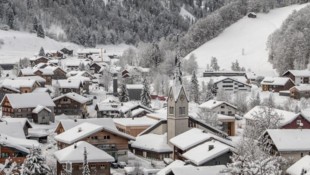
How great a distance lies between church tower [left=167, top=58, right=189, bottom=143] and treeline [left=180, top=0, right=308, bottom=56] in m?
110

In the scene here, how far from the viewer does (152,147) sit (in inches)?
2339

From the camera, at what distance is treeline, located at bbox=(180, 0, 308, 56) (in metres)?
173

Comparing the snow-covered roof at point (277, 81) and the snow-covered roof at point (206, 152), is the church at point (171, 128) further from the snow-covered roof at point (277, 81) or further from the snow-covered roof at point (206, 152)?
the snow-covered roof at point (277, 81)

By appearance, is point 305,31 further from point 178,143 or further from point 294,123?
point 178,143

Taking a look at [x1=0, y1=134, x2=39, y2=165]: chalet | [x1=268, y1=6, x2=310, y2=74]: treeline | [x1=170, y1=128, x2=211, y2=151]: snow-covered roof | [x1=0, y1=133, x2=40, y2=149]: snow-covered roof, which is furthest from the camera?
[x1=268, y1=6, x2=310, y2=74]: treeline

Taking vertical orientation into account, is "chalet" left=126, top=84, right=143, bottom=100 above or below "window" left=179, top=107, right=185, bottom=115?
below

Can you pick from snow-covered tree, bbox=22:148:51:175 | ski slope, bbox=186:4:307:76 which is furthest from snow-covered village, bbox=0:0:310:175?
ski slope, bbox=186:4:307:76

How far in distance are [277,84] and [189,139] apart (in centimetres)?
5984

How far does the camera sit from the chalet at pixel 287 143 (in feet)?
169

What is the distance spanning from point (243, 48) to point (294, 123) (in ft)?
302

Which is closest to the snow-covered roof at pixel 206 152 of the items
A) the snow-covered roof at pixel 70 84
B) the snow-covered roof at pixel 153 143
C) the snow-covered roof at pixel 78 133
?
the snow-covered roof at pixel 153 143

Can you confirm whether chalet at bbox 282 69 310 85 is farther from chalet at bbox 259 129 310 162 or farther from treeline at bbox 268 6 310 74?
chalet at bbox 259 129 310 162

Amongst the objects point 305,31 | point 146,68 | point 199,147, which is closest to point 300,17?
point 305,31

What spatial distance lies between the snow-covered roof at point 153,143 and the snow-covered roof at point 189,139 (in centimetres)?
204
